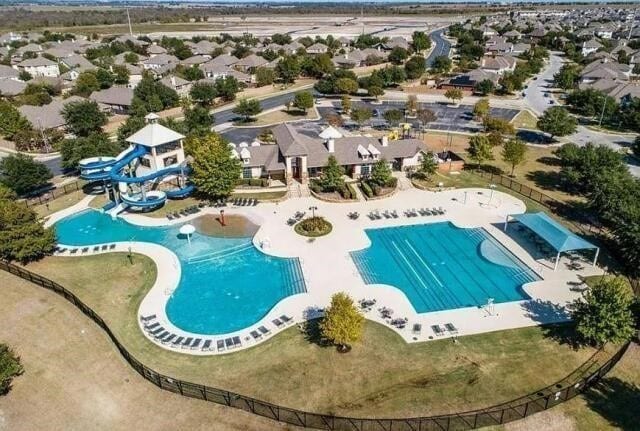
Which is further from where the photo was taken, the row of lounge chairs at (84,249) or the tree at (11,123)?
the tree at (11,123)

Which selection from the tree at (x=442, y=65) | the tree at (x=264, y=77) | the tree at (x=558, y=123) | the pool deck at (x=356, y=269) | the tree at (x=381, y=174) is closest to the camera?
the pool deck at (x=356, y=269)

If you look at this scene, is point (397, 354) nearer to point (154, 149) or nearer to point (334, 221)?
point (334, 221)

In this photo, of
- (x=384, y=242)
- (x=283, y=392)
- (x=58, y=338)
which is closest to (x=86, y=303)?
(x=58, y=338)

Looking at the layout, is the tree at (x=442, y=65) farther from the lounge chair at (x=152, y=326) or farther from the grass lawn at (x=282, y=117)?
the lounge chair at (x=152, y=326)

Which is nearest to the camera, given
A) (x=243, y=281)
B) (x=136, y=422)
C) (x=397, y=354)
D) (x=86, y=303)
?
(x=136, y=422)

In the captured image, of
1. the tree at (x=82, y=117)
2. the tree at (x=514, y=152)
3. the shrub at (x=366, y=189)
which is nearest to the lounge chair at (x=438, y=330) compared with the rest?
the shrub at (x=366, y=189)

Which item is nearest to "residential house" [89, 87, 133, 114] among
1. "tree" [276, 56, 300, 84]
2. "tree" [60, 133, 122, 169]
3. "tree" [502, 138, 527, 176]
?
"tree" [60, 133, 122, 169]

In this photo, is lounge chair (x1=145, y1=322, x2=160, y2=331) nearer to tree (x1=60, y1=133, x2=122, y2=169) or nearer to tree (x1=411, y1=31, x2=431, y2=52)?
tree (x1=60, y1=133, x2=122, y2=169)
